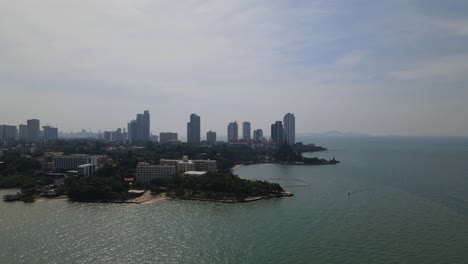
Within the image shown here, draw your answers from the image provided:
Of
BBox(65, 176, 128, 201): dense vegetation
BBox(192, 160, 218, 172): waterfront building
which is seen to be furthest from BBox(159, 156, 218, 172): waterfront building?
BBox(65, 176, 128, 201): dense vegetation

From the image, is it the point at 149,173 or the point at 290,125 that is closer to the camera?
the point at 149,173

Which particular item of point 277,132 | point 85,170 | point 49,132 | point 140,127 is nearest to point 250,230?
point 85,170

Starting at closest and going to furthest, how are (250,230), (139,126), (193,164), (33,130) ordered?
(250,230) → (193,164) → (33,130) → (139,126)

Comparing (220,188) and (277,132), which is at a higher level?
(277,132)

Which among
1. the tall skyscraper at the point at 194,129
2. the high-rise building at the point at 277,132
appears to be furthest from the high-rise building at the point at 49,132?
the high-rise building at the point at 277,132

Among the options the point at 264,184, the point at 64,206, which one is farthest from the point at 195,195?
the point at 64,206

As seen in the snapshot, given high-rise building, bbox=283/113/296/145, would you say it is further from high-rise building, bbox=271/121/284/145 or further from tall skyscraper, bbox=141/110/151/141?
tall skyscraper, bbox=141/110/151/141

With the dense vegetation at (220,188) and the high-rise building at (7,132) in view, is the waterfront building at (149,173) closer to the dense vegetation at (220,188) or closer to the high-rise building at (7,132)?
the dense vegetation at (220,188)

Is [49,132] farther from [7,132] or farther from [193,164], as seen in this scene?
[193,164]
